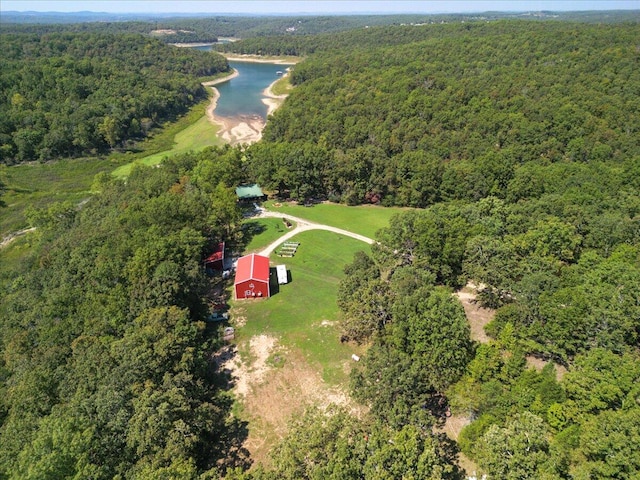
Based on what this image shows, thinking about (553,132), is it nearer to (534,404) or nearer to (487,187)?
(487,187)

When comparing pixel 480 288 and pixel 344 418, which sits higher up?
pixel 344 418

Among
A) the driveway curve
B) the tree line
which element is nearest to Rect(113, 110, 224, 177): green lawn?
the tree line

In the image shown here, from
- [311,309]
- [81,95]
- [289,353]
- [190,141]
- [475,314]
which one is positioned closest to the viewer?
→ [289,353]

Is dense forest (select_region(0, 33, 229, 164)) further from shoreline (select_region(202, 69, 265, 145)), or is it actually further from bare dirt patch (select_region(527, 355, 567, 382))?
bare dirt patch (select_region(527, 355, 567, 382))

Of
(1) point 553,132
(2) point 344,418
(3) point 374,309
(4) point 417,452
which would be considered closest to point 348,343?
(3) point 374,309

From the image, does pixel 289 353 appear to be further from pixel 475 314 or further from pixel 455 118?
pixel 455 118

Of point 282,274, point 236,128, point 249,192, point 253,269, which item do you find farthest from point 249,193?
point 236,128

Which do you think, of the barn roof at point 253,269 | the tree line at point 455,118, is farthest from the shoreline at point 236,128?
the barn roof at point 253,269
